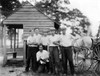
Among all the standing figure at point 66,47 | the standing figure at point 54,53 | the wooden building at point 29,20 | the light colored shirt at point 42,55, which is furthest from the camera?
the wooden building at point 29,20

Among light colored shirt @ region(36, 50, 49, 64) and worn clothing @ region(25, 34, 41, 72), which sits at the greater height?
worn clothing @ region(25, 34, 41, 72)

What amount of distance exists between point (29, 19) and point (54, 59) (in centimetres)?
427

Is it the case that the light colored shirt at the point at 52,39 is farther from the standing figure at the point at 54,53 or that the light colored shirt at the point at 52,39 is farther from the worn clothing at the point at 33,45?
the worn clothing at the point at 33,45

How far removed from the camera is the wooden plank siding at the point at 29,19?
1251 centimetres

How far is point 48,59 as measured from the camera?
952 cm

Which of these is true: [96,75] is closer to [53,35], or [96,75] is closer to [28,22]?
[53,35]

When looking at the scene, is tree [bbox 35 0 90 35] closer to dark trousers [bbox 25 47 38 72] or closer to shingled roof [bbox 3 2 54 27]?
shingled roof [bbox 3 2 54 27]

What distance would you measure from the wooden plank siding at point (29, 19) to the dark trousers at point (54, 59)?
3505 millimetres

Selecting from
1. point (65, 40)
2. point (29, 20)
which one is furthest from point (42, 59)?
point (29, 20)

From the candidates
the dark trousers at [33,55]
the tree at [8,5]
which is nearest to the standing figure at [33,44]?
the dark trousers at [33,55]

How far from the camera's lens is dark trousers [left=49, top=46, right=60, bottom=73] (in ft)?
30.0

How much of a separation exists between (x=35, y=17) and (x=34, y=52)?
3.69 metres

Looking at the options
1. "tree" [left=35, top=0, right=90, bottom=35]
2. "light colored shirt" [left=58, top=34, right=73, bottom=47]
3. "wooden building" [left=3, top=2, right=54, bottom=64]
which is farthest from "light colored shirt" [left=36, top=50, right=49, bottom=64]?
"tree" [left=35, top=0, right=90, bottom=35]

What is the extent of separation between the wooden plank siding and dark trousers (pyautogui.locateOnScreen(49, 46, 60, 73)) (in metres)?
3.50
